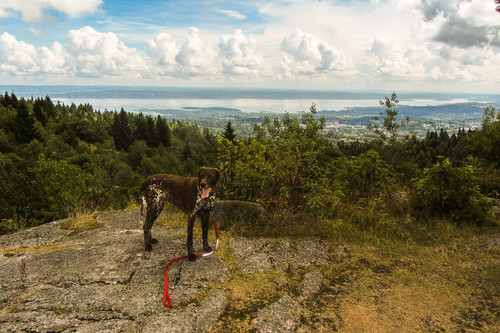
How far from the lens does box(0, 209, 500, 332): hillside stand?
303 cm

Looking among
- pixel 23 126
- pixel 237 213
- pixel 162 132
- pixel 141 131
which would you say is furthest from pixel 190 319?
pixel 141 131

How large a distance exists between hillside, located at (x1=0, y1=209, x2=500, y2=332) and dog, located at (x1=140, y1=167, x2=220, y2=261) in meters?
0.47

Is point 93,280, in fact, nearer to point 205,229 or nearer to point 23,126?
point 205,229

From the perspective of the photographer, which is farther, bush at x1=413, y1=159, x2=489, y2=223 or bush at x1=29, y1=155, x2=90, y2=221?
bush at x1=29, y1=155, x2=90, y2=221

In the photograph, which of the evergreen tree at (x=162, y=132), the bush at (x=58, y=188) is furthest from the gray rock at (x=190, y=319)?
the evergreen tree at (x=162, y=132)

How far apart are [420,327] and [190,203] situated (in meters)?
3.39

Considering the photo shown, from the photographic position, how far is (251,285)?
375cm

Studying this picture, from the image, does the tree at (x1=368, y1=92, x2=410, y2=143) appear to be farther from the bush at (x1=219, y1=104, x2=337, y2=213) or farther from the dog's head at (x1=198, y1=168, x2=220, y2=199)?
the dog's head at (x1=198, y1=168, x2=220, y2=199)

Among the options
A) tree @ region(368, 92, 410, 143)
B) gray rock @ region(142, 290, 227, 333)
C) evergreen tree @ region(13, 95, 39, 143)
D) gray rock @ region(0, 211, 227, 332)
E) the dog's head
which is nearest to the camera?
gray rock @ region(142, 290, 227, 333)

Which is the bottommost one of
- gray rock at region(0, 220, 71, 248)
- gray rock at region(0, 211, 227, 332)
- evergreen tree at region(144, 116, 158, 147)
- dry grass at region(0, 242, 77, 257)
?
evergreen tree at region(144, 116, 158, 147)

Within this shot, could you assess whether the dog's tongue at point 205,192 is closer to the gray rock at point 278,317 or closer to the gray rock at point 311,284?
the gray rock at point 278,317

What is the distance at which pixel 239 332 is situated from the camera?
2891 millimetres

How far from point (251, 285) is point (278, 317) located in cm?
71

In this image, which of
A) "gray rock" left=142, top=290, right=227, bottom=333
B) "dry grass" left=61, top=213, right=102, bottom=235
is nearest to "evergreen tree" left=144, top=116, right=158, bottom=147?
"dry grass" left=61, top=213, right=102, bottom=235
